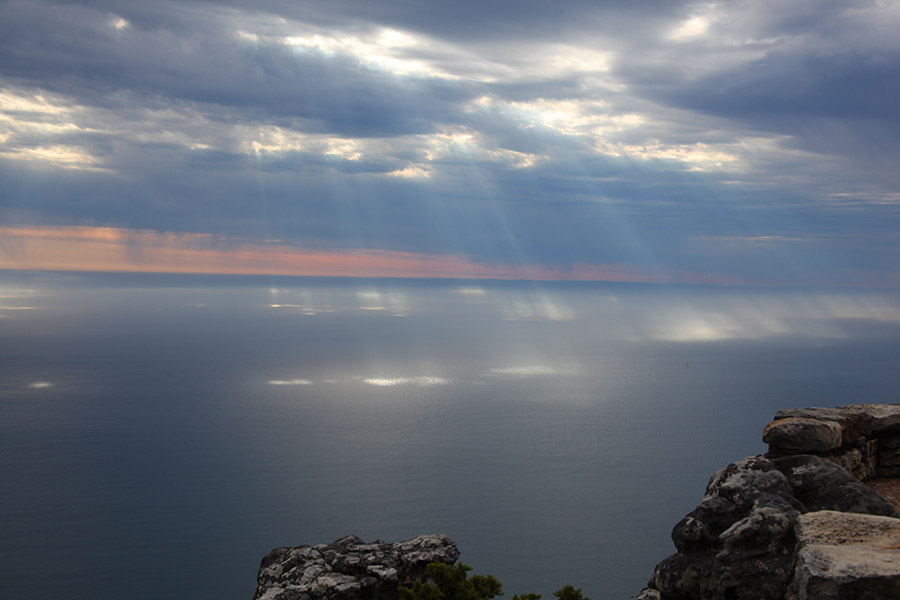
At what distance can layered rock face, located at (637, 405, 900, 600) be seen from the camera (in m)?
9.63

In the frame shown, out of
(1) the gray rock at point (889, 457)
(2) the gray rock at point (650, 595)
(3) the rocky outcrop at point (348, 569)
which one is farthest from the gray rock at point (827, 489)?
Answer: (3) the rocky outcrop at point (348, 569)

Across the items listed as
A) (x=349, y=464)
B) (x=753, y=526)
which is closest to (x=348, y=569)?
(x=753, y=526)

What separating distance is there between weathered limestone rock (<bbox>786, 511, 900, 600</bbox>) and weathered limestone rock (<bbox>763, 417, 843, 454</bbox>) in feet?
17.2

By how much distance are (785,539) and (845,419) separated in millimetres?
8127

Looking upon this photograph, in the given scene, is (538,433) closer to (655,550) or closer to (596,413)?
(596,413)

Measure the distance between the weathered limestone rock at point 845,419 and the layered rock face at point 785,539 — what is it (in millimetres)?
1676

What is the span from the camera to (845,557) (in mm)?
9977

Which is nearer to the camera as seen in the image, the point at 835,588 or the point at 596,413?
the point at 835,588

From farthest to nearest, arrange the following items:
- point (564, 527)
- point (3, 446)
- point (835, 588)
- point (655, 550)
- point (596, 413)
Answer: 1. point (596, 413)
2. point (3, 446)
3. point (564, 527)
4. point (655, 550)
5. point (835, 588)

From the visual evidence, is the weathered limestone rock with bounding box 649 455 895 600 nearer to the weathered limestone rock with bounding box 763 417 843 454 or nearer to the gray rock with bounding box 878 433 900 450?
the weathered limestone rock with bounding box 763 417 843 454

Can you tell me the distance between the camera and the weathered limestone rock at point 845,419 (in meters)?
18.3

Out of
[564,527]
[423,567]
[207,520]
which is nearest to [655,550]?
[564,527]

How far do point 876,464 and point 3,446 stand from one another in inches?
4453

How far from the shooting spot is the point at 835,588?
934 centimetres
